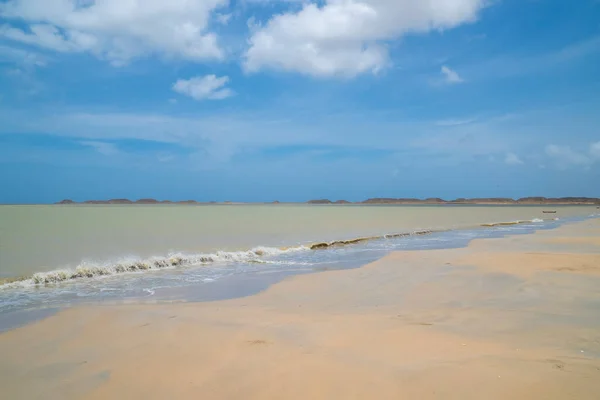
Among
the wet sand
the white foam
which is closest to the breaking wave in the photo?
the white foam

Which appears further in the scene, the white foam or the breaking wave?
the white foam

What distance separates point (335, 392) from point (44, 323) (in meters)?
4.95

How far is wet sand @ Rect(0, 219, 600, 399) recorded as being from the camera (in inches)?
146

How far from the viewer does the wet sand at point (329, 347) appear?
12.2ft

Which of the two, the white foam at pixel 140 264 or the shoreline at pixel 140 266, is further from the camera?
the white foam at pixel 140 264

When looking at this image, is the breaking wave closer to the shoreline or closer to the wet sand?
the shoreline

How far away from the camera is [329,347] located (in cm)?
473

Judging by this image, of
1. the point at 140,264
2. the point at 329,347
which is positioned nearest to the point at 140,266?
the point at 140,264

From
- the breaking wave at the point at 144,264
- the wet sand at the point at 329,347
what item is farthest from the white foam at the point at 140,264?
the wet sand at the point at 329,347

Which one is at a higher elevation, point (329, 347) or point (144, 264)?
point (144, 264)

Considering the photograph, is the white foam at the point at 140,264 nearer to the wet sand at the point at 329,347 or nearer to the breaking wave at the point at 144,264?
the breaking wave at the point at 144,264

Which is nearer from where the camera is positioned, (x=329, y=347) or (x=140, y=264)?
(x=329, y=347)

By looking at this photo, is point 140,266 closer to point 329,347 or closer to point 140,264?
point 140,264

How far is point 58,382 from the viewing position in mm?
4047
